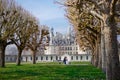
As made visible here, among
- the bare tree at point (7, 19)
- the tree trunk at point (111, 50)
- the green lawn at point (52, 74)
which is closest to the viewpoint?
the tree trunk at point (111, 50)

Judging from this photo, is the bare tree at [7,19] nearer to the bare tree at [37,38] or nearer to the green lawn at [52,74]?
the green lawn at [52,74]

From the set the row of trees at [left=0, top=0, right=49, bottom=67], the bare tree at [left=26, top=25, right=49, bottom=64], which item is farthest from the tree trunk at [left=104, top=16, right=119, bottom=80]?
the bare tree at [left=26, top=25, right=49, bottom=64]

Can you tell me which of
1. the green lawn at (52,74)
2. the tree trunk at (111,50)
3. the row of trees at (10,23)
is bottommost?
the green lawn at (52,74)

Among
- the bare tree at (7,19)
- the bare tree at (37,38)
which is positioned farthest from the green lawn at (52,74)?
the bare tree at (37,38)

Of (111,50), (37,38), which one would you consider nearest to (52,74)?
(111,50)

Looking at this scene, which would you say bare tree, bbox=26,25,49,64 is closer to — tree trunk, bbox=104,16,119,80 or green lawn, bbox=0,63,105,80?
green lawn, bbox=0,63,105,80

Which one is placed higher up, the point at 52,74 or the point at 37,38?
the point at 37,38

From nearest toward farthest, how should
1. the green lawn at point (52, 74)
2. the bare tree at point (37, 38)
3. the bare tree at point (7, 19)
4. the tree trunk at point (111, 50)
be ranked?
the tree trunk at point (111, 50), the green lawn at point (52, 74), the bare tree at point (7, 19), the bare tree at point (37, 38)

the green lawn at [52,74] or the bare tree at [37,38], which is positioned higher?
the bare tree at [37,38]

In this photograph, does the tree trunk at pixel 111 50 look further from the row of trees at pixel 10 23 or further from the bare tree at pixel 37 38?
the bare tree at pixel 37 38

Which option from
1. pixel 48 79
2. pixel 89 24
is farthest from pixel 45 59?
pixel 48 79

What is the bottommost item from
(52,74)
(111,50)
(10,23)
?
(52,74)

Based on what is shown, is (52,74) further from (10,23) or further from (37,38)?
(37,38)

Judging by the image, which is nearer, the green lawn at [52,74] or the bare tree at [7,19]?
the green lawn at [52,74]
